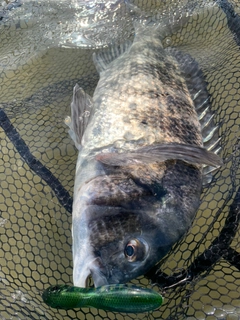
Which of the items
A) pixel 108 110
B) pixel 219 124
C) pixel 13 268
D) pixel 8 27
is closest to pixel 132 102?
pixel 108 110

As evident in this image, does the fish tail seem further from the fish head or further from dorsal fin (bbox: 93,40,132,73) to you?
the fish head

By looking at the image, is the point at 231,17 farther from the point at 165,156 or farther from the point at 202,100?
the point at 165,156

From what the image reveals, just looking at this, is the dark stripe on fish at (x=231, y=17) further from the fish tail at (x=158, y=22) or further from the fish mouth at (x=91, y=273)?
the fish mouth at (x=91, y=273)

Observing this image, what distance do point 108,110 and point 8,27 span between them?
267 cm

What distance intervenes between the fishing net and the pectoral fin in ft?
1.64

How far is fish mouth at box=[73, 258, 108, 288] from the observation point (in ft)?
7.36

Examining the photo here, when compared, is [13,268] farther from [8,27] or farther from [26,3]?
[26,3]

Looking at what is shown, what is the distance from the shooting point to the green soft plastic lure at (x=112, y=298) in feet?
6.70

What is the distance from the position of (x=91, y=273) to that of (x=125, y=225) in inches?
14.6

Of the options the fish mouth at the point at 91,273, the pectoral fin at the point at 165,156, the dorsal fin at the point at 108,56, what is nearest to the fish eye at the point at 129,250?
the fish mouth at the point at 91,273

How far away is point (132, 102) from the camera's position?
321 centimetres

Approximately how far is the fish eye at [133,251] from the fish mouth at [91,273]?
18 cm

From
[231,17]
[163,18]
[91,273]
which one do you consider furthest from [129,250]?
[231,17]

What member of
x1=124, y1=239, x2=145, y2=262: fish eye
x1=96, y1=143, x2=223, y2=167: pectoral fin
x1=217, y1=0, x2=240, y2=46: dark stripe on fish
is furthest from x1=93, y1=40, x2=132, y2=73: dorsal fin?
x1=124, y1=239, x2=145, y2=262: fish eye
